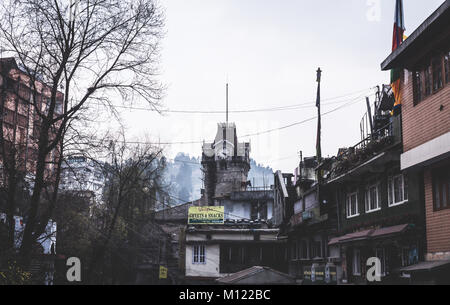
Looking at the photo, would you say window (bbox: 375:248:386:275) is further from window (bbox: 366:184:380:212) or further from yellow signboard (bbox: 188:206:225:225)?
yellow signboard (bbox: 188:206:225:225)

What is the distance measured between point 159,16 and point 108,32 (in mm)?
1903

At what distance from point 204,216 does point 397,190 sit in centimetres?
3329

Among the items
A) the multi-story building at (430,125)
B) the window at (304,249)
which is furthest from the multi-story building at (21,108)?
the window at (304,249)

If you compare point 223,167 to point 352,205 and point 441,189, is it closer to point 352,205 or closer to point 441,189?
point 352,205

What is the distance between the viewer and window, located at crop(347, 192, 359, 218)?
2653 centimetres

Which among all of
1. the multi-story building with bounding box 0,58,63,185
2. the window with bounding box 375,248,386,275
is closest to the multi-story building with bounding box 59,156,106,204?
the multi-story building with bounding box 0,58,63,185

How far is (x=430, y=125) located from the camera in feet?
58.0

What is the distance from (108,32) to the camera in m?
18.9

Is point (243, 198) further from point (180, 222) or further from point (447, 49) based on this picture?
point (447, 49)

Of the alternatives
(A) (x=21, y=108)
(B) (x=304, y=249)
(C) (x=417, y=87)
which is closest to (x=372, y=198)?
(C) (x=417, y=87)

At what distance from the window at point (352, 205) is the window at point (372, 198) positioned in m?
1.57

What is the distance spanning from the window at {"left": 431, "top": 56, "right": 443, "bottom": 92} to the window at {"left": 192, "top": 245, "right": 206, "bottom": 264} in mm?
33627
